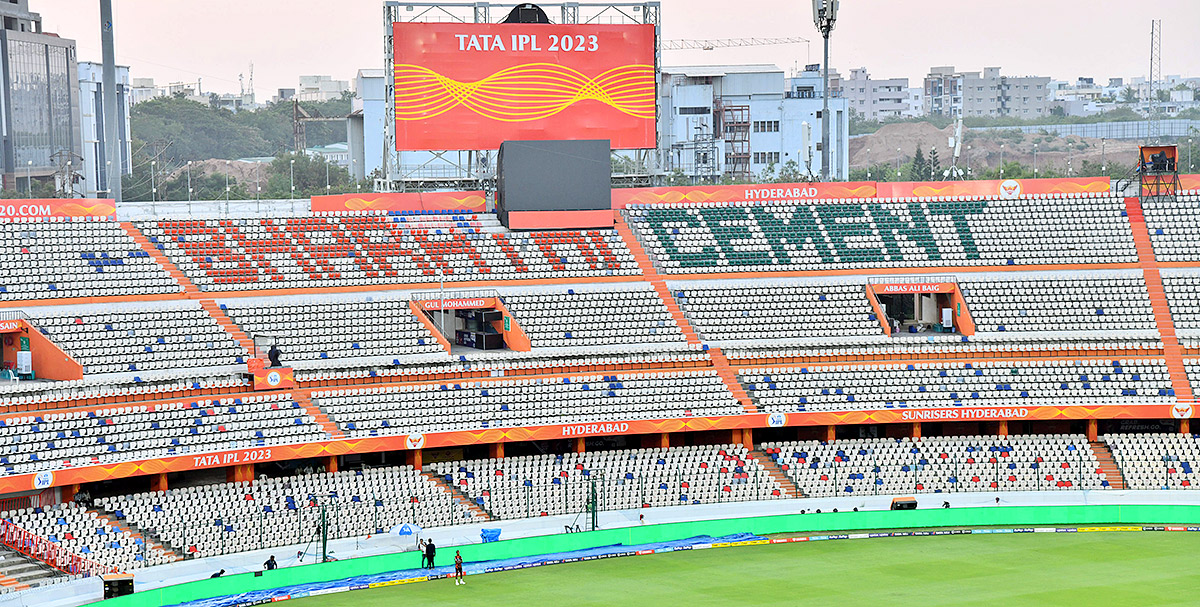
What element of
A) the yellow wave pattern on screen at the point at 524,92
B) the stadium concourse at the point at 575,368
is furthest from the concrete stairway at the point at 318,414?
the yellow wave pattern on screen at the point at 524,92

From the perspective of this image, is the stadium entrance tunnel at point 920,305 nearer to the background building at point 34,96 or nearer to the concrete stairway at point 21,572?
the concrete stairway at point 21,572

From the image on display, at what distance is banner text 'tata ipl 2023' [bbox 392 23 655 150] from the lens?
60125 millimetres

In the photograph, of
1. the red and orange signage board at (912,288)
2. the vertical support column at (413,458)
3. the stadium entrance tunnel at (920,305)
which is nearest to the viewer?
the vertical support column at (413,458)

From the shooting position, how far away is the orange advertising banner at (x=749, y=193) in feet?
209

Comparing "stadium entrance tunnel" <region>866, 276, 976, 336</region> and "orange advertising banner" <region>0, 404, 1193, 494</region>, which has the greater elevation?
"stadium entrance tunnel" <region>866, 276, 976, 336</region>

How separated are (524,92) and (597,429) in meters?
17.1

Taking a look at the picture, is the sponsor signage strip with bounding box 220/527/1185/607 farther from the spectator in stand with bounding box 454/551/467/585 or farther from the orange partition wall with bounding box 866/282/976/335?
the orange partition wall with bounding box 866/282/976/335

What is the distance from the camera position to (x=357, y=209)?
199ft

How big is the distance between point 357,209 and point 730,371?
710 inches

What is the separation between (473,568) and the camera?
42.7 m

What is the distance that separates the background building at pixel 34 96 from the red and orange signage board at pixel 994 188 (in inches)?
2366

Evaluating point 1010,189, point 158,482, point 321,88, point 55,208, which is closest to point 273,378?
point 158,482

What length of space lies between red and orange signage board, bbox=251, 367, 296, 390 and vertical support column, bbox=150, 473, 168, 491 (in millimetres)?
4863

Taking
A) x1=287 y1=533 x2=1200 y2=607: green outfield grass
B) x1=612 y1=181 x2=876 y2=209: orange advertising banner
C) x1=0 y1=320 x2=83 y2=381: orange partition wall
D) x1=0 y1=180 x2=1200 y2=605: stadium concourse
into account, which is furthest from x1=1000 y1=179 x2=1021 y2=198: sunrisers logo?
x1=0 y1=320 x2=83 y2=381: orange partition wall
